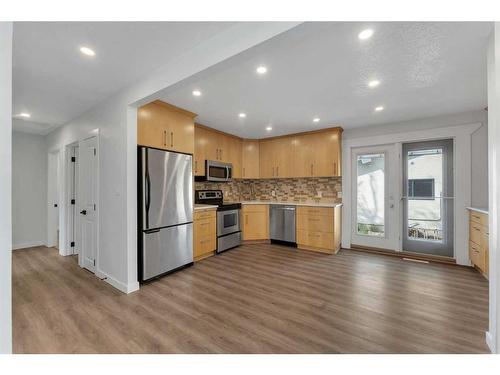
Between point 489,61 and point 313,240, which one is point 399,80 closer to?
point 489,61

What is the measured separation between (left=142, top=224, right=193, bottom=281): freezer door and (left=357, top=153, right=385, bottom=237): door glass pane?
134 inches

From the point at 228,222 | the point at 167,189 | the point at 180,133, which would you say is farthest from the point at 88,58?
the point at 228,222

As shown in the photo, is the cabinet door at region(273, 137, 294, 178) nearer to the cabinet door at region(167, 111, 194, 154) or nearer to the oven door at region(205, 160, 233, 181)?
the oven door at region(205, 160, 233, 181)

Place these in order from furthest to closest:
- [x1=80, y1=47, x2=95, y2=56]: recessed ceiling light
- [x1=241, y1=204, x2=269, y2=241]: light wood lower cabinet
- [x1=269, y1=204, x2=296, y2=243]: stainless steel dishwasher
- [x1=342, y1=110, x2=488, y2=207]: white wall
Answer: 1. [x1=241, y1=204, x2=269, y2=241]: light wood lower cabinet
2. [x1=269, y1=204, x2=296, y2=243]: stainless steel dishwasher
3. [x1=342, y1=110, x2=488, y2=207]: white wall
4. [x1=80, y1=47, x2=95, y2=56]: recessed ceiling light

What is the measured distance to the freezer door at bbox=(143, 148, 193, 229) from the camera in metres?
2.77

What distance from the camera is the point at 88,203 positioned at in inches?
127

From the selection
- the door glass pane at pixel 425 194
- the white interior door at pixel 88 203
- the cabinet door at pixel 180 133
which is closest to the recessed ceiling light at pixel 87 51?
the cabinet door at pixel 180 133

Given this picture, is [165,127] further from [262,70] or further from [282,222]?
[282,222]

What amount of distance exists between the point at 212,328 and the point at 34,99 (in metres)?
3.67

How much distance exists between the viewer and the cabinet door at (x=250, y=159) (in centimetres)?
526

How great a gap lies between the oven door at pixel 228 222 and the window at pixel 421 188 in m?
3.33

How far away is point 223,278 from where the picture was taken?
2.92 meters

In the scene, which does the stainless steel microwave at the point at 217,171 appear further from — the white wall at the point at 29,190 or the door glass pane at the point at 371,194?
the white wall at the point at 29,190

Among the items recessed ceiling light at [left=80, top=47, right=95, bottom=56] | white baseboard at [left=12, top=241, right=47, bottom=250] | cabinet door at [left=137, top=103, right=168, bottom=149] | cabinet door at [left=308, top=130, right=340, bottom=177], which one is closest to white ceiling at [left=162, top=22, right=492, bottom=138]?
cabinet door at [left=137, top=103, right=168, bottom=149]
